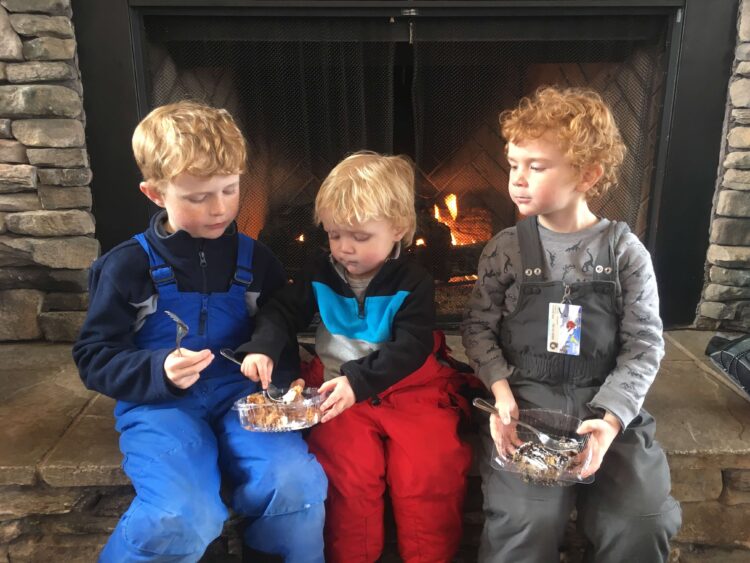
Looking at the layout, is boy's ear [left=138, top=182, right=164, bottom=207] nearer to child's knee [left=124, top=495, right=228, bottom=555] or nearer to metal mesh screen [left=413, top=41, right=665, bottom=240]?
child's knee [left=124, top=495, right=228, bottom=555]

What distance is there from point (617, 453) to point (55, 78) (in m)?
1.69

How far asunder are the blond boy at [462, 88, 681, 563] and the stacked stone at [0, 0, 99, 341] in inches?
47.5

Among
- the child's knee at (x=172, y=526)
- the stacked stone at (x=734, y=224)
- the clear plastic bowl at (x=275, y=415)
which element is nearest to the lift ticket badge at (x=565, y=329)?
the clear plastic bowl at (x=275, y=415)

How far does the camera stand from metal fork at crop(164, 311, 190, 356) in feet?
4.22

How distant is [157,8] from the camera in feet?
5.87

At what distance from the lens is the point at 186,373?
1263 millimetres

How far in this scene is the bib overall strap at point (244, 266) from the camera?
1.44 metres

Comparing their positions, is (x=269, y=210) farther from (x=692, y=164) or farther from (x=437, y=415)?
(x=692, y=164)

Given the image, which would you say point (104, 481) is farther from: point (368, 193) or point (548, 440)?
point (548, 440)

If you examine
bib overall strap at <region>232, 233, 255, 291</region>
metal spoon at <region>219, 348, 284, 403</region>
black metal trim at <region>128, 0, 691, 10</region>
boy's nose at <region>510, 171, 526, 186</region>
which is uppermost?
black metal trim at <region>128, 0, 691, 10</region>

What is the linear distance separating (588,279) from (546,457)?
1.25ft

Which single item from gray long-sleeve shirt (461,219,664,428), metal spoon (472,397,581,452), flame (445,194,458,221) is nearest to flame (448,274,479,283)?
flame (445,194,458,221)

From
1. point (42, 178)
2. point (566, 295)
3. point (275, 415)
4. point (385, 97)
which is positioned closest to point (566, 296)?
point (566, 295)

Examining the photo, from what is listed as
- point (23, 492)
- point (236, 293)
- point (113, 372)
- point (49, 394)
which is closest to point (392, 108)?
point (236, 293)
